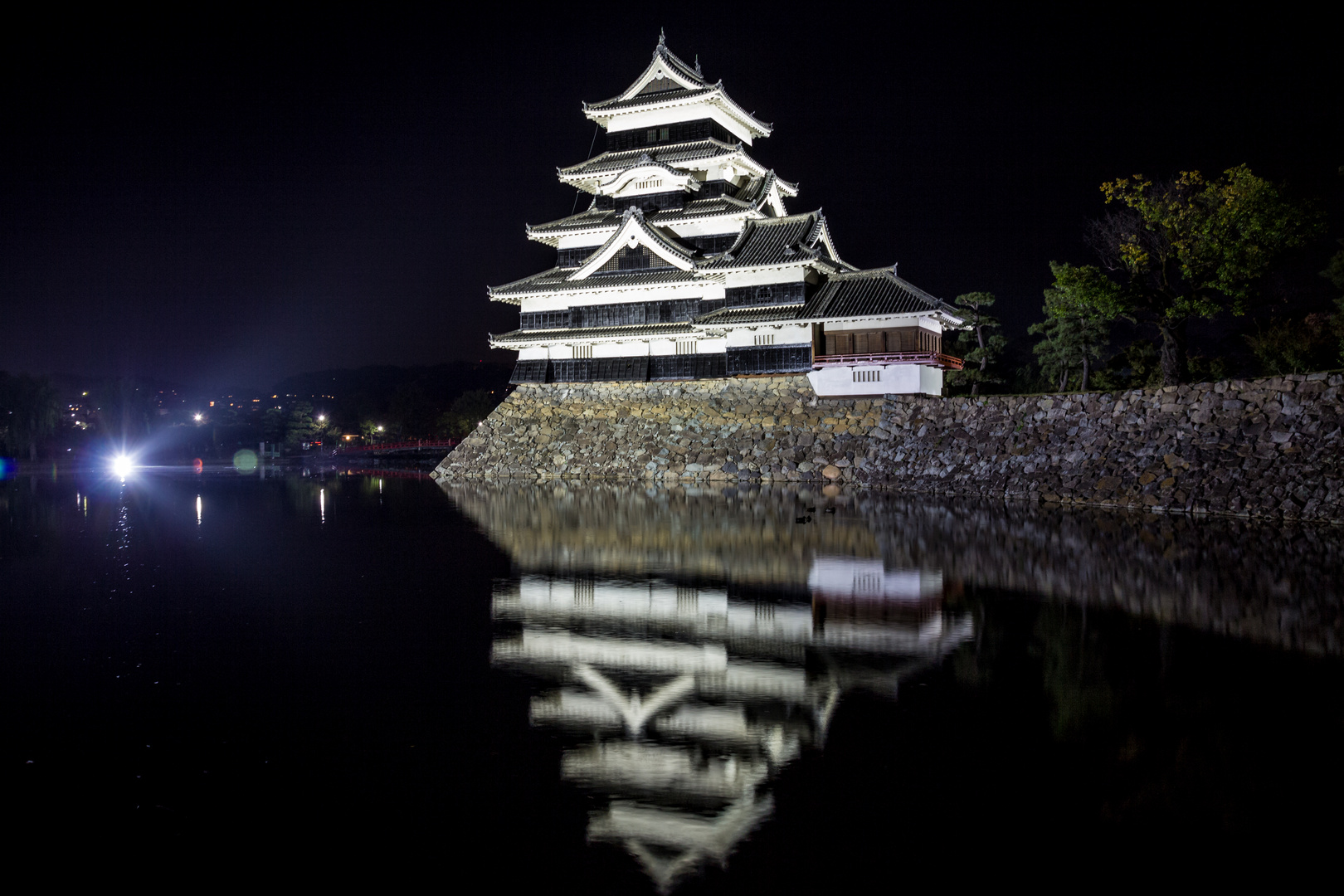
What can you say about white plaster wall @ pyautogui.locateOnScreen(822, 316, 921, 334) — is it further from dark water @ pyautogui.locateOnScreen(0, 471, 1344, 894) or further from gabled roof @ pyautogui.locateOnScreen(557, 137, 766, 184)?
dark water @ pyautogui.locateOnScreen(0, 471, 1344, 894)

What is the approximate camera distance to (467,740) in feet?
20.8

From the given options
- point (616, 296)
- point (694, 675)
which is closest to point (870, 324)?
point (616, 296)

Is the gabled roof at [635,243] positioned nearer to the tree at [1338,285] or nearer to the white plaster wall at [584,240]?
the white plaster wall at [584,240]

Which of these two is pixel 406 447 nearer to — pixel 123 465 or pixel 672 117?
pixel 123 465

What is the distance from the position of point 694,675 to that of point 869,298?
28.2m

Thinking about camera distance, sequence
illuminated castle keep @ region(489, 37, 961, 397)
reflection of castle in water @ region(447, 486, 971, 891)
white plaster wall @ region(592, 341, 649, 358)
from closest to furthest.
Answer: reflection of castle in water @ region(447, 486, 971, 891)
illuminated castle keep @ region(489, 37, 961, 397)
white plaster wall @ region(592, 341, 649, 358)

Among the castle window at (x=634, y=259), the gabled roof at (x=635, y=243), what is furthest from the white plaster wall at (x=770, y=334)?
the castle window at (x=634, y=259)

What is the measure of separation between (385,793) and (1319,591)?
1121 centimetres

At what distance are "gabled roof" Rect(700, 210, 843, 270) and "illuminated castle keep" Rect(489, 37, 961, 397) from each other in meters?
0.07

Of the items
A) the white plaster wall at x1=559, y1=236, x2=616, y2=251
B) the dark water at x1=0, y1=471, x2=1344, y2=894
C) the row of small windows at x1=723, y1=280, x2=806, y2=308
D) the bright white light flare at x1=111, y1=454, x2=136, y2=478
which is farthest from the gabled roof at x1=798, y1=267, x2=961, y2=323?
the bright white light flare at x1=111, y1=454, x2=136, y2=478

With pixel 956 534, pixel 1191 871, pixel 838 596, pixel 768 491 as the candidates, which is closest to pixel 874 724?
pixel 1191 871

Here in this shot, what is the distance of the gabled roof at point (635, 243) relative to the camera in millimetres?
37031

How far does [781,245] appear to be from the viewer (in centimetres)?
3538

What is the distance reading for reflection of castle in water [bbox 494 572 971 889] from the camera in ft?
16.9
